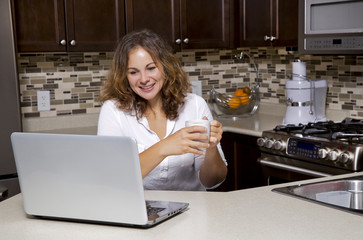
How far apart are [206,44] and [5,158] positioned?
61.3 inches

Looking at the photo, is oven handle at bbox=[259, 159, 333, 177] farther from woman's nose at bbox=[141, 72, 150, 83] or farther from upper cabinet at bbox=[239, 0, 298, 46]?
woman's nose at bbox=[141, 72, 150, 83]

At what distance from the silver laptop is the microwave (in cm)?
177

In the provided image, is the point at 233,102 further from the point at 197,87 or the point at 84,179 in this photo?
the point at 84,179

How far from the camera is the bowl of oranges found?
3.88 m

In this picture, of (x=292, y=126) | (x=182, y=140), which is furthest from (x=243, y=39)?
(x=182, y=140)

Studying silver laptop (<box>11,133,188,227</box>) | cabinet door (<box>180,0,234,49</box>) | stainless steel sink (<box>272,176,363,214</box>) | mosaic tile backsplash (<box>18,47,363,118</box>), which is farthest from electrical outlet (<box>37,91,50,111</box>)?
stainless steel sink (<box>272,176,363,214</box>)

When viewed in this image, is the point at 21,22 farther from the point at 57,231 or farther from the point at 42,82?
the point at 57,231

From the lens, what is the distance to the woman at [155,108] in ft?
7.34

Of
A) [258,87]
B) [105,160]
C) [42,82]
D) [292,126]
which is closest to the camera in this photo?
[105,160]

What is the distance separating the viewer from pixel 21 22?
119 inches

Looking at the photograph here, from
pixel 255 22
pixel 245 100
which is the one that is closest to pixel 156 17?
pixel 255 22

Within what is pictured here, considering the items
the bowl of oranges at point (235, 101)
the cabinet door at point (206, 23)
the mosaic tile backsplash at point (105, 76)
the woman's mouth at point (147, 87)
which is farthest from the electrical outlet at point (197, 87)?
the woman's mouth at point (147, 87)

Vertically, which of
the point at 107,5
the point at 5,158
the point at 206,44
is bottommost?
the point at 5,158

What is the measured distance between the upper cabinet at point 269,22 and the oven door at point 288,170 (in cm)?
78
